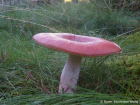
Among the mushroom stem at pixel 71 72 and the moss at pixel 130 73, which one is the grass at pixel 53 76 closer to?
the moss at pixel 130 73

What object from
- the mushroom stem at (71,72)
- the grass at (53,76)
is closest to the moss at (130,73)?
the grass at (53,76)

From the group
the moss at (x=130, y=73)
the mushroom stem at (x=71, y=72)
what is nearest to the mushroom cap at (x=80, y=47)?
the mushroom stem at (x=71, y=72)

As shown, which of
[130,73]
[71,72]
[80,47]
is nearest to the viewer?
[80,47]

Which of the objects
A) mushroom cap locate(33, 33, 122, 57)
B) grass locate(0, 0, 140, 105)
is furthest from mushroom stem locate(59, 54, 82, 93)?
mushroom cap locate(33, 33, 122, 57)

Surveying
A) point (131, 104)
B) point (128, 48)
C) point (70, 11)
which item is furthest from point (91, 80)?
point (70, 11)

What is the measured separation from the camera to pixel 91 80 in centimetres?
147

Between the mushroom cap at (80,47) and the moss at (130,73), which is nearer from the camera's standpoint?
the mushroom cap at (80,47)

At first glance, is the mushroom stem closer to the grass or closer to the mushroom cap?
the grass

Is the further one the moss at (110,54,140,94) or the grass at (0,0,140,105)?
the moss at (110,54,140,94)

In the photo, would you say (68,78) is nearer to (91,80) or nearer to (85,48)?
(91,80)

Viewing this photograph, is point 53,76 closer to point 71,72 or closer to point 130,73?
point 71,72

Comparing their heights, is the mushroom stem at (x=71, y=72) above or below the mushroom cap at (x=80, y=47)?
below

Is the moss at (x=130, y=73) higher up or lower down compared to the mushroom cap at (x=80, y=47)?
lower down

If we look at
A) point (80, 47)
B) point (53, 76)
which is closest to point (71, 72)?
point (53, 76)
